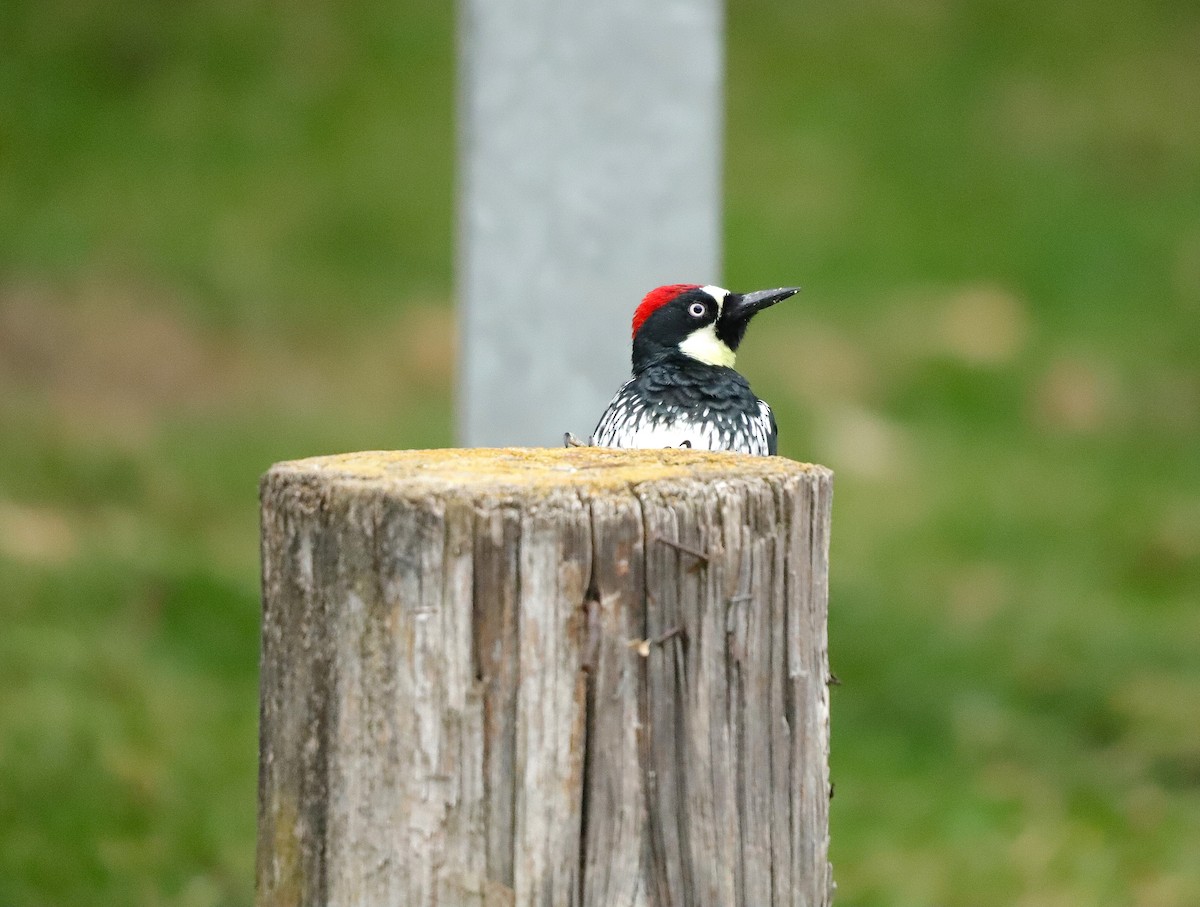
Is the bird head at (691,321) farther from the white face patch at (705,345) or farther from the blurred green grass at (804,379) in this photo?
the blurred green grass at (804,379)

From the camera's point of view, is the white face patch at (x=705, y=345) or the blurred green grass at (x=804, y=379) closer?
the white face patch at (x=705, y=345)

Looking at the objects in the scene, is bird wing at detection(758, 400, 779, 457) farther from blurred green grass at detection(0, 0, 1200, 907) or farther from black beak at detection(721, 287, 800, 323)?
blurred green grass at detection(0, 0, 1200, 907)

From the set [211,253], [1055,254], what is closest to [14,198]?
[211,253]

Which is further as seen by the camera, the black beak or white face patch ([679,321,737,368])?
white face patch ([679,321,737,368])

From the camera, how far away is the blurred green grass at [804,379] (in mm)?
4844

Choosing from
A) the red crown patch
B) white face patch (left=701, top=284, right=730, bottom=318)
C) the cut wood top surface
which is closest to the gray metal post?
the red crown patch

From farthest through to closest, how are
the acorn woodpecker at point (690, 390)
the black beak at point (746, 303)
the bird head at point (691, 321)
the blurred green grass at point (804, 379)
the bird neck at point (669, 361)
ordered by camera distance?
1. the blurred green grass at point (804, 379)
2. the bird head at point (691, 321)
3. the black beak at point (746, 303)
4. the bird neck at point (669, 361)
5. the acorn woodpecker at point (690, 390)

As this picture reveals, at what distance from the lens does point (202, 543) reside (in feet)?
23.2

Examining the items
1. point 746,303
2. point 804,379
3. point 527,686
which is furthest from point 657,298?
point 804,379

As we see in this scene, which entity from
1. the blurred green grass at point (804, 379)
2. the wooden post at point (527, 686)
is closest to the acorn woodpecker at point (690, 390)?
the wooden post at point (527, 686)

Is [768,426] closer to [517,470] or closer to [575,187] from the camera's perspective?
[575,187]

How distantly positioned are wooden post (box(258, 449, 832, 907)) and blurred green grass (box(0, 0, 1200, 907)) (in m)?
2.34

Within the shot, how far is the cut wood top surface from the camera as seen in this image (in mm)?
1702

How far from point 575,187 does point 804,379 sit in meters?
6.40
